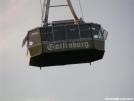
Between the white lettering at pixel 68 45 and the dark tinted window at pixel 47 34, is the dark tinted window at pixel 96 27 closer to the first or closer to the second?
the white lettering at pixel 68 45

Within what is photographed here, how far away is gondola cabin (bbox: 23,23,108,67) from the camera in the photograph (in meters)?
24.2

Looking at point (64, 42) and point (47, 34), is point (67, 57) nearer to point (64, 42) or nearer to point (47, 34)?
point (64, 42)

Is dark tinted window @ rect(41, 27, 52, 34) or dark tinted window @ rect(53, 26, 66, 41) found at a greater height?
dark tinted window @ rect(41, 27, 52, 34)

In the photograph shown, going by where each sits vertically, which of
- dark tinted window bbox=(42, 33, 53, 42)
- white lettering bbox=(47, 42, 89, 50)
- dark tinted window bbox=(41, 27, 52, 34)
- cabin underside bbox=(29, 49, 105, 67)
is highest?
dark tinted window bbox=(41, 27, 52, 34)

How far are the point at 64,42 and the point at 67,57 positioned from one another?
133 cm

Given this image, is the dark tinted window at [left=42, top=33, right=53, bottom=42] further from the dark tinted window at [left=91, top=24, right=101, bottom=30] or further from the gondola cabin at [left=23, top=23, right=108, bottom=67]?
the dark tinted window at [left=91, top=24, right=101, bottom=30]

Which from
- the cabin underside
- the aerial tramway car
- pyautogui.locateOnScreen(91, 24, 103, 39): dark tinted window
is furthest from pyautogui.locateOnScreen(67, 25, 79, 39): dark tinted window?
pyautogui.locateOnScreen(91, 24, 103, 39): dark tinted window

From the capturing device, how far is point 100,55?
26.0 meters

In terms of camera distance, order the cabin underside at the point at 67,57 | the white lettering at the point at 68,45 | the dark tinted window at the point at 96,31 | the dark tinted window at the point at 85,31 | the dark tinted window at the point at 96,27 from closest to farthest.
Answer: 1. the white lettering at the point at 68,45
2. the cabin underside at the point at 67,57
3. the dark tinted window at the point at 85,31
4. the dark tinted window at the point at 96,31
5. the dark tinted window at the point at 96,27

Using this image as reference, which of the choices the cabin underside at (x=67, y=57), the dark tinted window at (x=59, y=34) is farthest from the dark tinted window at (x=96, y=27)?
the dark tinted window at (x=59, y=34)

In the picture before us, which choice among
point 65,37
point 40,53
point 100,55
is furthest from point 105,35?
point 40,53

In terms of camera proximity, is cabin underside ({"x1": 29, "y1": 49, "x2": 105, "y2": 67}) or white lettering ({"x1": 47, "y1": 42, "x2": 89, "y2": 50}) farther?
cabin underside ({"x1": 29, "y1": 49, "x2": 105, "y2": 67})

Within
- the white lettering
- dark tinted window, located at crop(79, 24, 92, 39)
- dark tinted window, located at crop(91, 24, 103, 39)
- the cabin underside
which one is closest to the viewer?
the white lettering

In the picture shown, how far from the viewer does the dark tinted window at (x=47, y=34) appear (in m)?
24.5
